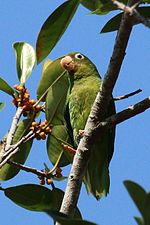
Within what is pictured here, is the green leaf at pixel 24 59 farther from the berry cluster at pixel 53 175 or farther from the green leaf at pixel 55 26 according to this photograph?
the berry cluster at pixel 53 175

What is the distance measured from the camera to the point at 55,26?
220 cm

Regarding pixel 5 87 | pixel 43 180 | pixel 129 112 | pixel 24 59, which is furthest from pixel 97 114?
pixel 24 59

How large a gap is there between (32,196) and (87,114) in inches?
46.6

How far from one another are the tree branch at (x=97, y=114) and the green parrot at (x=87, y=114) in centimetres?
81

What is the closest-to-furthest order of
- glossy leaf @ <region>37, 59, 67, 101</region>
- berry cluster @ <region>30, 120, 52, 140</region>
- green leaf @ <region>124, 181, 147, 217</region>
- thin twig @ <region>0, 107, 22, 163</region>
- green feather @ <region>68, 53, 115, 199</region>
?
1. green leaf @ <region>124, 181, 147, 217</region>
2. thin twig @ <region>0, 107, 22, 163</region>
3. berry cluster @ <region>30, 120, 52, 140</region>
4. glossy leaf @ <region>37, 59, 67, 101</region>
5. green feather @ <region>68, 53, 115, 199</region>

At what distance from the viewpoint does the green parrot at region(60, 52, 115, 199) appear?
3038 mm

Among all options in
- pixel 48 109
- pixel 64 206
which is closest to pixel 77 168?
pixel 64 206

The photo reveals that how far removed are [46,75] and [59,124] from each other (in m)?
0.25

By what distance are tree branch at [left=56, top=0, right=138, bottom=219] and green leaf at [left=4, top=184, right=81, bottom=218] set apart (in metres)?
0.33

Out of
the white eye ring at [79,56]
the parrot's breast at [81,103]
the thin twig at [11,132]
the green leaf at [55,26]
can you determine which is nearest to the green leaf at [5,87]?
the thin twig at [11,132]

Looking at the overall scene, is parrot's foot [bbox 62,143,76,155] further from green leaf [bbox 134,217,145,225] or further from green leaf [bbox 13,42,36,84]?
green leaf [bbox 134,217,145,225]

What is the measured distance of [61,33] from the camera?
2209 millimetres

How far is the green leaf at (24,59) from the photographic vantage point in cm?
254

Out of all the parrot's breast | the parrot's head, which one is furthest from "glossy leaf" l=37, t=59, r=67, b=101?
the parrot's head
